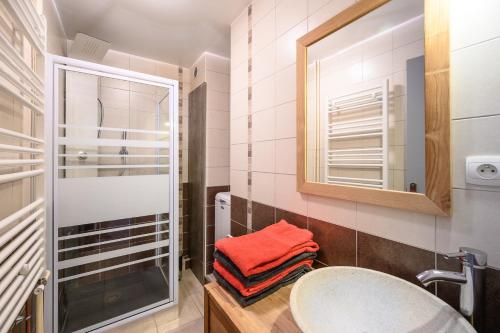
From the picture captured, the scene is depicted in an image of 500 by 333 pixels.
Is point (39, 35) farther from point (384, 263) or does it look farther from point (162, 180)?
point (384, 263)

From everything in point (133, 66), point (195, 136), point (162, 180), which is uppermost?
point (133, 66)

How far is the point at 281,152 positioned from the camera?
1202 millimetres

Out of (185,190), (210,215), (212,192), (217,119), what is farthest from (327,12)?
(185,190)

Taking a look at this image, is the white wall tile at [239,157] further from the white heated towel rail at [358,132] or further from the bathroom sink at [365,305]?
the bathroom sink at [365,305]

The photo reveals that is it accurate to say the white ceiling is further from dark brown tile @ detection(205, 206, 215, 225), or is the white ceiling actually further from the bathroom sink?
the bathroom sink

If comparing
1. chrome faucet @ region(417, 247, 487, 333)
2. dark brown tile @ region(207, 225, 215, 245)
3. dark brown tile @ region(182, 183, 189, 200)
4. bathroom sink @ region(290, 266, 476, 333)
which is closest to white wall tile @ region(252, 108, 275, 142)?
bathroom sink @ region(290, 266, 476, 333)

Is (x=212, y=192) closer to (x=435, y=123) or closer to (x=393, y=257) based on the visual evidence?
(x=393, y=257)

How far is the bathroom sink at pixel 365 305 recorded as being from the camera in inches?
22.3

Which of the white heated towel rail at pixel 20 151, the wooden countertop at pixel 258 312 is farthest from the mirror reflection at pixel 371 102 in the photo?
the white heated towel rail at pixel 20 151

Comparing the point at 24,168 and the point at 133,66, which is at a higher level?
the point at 133,66

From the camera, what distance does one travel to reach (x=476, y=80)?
1.89ft

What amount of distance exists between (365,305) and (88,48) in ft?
8.68

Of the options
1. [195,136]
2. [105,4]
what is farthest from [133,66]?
[195,136]

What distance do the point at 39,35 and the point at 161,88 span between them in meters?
0.79
